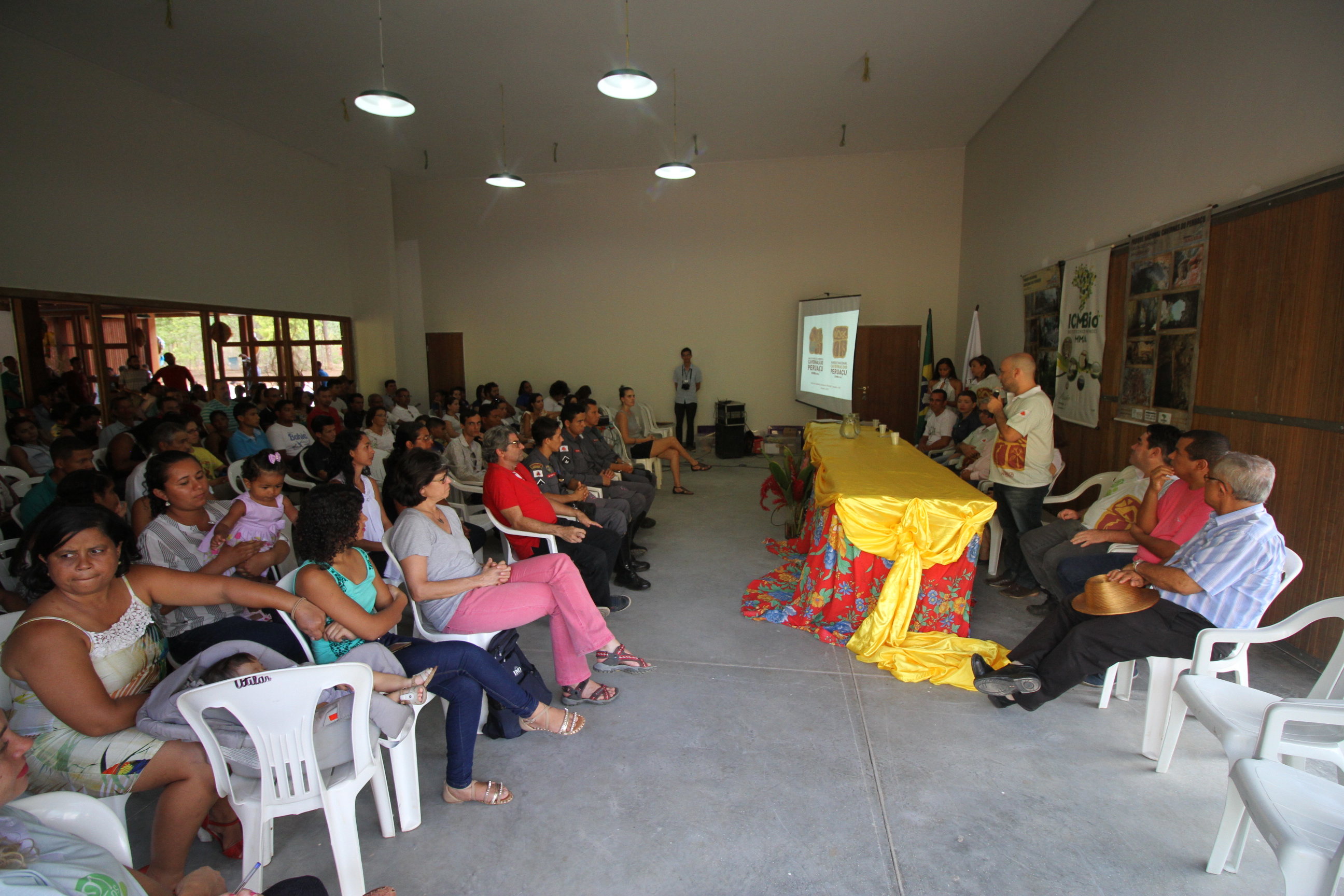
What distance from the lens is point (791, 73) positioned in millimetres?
6254

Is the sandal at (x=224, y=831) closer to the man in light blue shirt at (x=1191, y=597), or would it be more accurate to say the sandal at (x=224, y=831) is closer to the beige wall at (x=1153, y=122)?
the man in light blue shirt at (x=1191, y=597)

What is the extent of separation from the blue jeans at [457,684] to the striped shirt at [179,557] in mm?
780

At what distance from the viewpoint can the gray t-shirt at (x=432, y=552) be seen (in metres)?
2.34

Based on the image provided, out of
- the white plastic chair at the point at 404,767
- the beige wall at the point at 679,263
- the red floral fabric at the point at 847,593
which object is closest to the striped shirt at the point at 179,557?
the white plastic chair at the point at 404,767

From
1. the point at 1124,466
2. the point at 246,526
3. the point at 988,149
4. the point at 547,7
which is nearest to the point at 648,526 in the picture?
the point at 246,526

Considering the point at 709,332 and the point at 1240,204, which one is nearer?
the point at 1240,204

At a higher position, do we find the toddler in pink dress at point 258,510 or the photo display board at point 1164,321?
the photo display board at point 1164,321

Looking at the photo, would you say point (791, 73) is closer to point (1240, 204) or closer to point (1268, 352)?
point (1240, 204)

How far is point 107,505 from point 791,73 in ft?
20.8

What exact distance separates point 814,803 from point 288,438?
17.6ft

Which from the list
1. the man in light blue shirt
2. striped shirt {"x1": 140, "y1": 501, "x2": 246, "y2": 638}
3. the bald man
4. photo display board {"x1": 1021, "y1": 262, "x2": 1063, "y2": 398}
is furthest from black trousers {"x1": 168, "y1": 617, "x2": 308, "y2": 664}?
photo display board {"x1": 1021, "y1": 262, "x2": 1063, "y2": 398}

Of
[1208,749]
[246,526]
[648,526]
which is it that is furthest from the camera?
[648,526]

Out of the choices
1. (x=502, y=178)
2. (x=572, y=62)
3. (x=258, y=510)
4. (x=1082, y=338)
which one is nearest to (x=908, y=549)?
(x=258, y=510)

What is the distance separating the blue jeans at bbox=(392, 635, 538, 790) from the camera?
2062 mm
